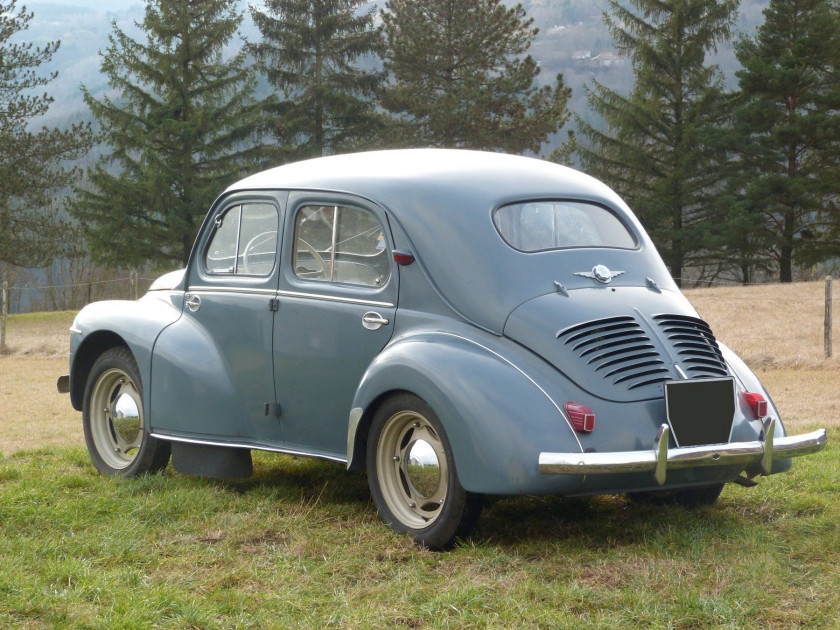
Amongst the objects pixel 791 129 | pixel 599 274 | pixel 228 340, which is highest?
pixel 791 129

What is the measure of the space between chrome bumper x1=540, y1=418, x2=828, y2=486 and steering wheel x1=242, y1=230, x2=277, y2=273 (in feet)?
8.03

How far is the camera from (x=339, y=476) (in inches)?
251

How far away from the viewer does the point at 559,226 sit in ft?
17.4

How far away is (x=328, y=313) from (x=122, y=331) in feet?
5.58

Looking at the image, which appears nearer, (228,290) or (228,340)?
(228,340)

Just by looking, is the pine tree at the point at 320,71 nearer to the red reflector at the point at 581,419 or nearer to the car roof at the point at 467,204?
the car roof at the point at 467,204

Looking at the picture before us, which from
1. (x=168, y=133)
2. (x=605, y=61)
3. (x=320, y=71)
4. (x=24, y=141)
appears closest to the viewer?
(x=24, y=141)

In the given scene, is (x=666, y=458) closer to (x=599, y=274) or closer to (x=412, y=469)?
(x=599, y=274)

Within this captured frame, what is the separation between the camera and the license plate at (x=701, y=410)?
4.57m

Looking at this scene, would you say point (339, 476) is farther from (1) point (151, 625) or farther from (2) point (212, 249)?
(1) point (151, 625)

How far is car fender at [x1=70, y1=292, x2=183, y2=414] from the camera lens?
20.3 ft

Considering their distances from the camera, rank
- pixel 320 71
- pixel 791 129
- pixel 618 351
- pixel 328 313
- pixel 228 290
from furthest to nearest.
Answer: pixel 320 71 < pixel 791 129 < pixel 228 290 < pixel 328 313 < pixel 618 351

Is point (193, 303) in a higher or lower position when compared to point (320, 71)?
lower

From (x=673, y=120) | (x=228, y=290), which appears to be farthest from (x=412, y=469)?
(x=673, y=120)
